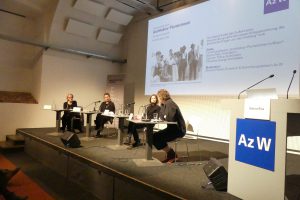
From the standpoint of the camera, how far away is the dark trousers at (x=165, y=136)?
133 inches

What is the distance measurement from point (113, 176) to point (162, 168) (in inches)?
23.1

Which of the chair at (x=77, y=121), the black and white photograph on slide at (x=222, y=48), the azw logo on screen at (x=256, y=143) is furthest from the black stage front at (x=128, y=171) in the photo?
the black and white photograph on slide at (x=222, y=48)

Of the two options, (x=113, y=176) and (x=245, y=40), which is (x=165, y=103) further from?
(x=245, y=40)

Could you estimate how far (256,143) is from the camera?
1921mm

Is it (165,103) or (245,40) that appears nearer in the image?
(165,103)

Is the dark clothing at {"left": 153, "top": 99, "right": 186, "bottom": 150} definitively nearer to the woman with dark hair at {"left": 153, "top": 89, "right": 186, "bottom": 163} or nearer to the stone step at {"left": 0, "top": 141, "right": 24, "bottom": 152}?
the woman with dark hair at {"left": 153, "top": 89, "right": 186, "bottom": 163}

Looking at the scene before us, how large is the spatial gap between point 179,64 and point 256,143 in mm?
3942

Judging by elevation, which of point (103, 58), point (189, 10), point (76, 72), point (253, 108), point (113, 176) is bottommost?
point (113, 176)

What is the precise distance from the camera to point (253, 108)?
1.97 m

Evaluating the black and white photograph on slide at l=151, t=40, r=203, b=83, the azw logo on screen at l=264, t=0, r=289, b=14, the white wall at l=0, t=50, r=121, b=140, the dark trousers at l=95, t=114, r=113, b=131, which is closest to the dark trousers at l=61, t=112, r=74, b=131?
the dark trousers at l=95, t=114, r=113, b=131

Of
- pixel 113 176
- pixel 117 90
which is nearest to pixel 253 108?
pixel 113 176

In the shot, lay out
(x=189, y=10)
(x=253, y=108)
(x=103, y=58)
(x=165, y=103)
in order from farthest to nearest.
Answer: (x=103, y=58) → (x=189, y=10) → (x=165, y=103) → (x=253, y=108)

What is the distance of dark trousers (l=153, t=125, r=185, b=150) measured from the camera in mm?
3389

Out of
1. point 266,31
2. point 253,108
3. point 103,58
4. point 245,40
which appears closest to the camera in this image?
point 253,108
